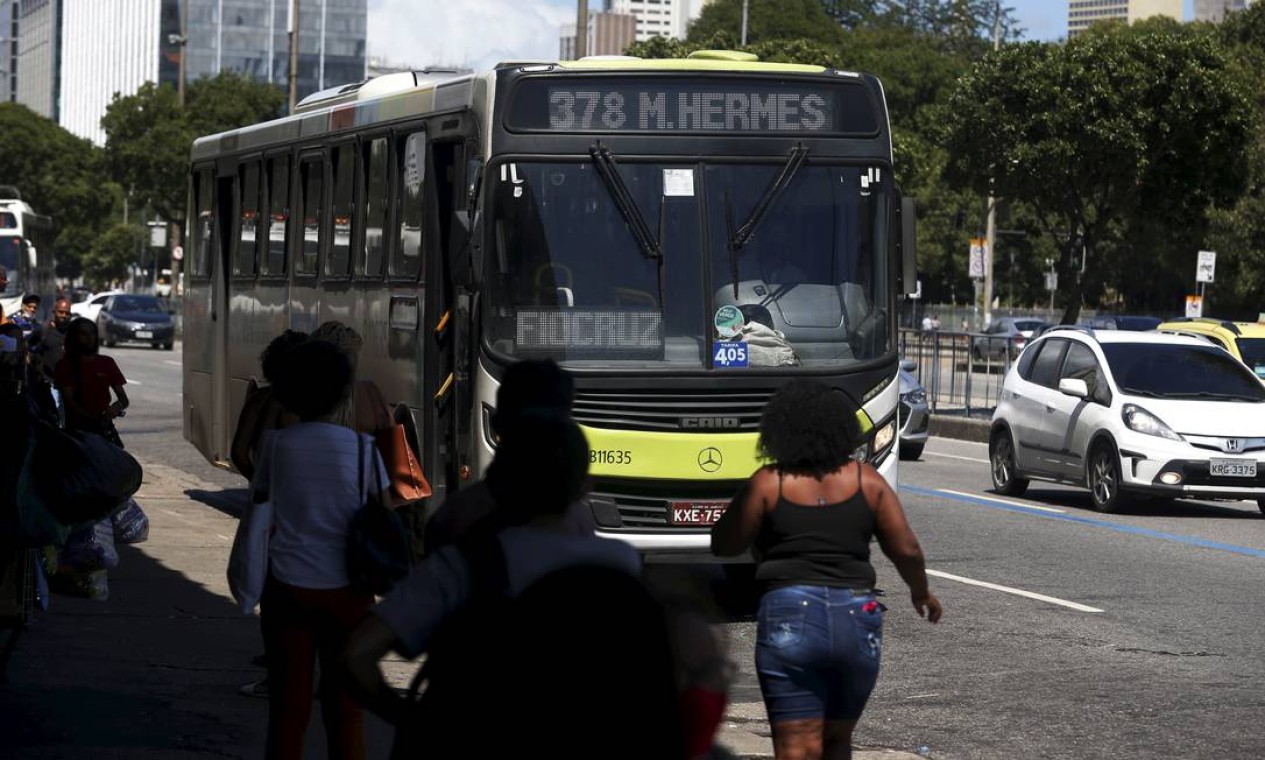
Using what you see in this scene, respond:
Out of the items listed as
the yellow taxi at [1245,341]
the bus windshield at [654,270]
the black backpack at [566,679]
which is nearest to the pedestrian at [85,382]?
the bus windshield at [654,270]

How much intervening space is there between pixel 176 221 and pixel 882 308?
5802cm

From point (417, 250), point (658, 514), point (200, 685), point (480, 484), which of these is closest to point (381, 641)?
point (480, 484)

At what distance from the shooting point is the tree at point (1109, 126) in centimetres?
3519

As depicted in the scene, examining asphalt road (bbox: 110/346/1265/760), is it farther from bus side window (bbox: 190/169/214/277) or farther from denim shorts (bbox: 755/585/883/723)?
bus side window (bbox: 190/169/214/277)

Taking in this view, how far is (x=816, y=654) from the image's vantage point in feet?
18.3

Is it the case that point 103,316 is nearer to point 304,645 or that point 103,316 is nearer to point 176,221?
point 176,221

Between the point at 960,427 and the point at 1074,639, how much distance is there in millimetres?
19308

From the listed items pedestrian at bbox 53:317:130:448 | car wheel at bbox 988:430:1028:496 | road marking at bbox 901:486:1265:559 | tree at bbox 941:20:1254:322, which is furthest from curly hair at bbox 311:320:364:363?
tree at bbox 941:20:1254:322

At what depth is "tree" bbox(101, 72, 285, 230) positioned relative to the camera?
219 feet

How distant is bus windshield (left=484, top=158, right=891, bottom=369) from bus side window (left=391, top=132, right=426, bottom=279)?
1.29m

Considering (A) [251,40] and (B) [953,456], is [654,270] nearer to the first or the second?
(B) [953,456]

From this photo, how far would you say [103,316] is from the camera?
5569 centimetres

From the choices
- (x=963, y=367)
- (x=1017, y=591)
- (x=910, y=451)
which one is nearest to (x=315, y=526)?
(x=1017, y=591)

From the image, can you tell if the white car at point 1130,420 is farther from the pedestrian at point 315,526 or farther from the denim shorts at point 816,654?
the pedestrian at point 315,526
